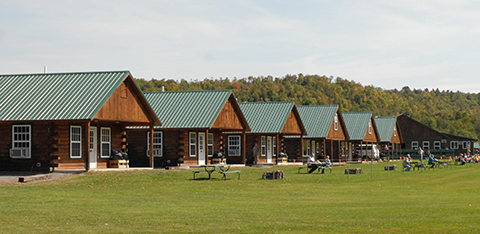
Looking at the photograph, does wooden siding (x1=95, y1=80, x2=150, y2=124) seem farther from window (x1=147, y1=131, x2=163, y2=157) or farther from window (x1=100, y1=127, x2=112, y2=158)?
window (x1=147, y1=131, x2=163, y2=157)

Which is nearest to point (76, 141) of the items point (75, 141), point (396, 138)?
point (75, 141)

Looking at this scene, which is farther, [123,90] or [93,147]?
[93,147]

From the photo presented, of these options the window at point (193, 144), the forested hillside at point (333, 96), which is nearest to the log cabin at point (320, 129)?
the window at point (193, 144)

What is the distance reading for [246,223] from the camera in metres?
13.3

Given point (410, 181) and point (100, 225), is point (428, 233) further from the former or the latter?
point (410, 181)

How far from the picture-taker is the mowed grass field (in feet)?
41.7

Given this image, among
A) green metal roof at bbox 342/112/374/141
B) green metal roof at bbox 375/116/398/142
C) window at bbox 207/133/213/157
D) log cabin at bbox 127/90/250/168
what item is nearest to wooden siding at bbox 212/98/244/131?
log cabin at bbox 127/90/250/168

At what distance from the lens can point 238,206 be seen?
16703 millimetres

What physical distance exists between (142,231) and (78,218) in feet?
8.35

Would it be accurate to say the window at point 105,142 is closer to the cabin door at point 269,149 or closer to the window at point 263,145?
the window at point 263,145

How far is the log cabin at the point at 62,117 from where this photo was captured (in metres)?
29.1

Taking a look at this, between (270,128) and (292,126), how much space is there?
3285 mm

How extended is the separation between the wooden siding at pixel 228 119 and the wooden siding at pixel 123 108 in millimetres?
Result: 6582

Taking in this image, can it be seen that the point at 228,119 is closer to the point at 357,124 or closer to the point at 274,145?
the point at 274,145
